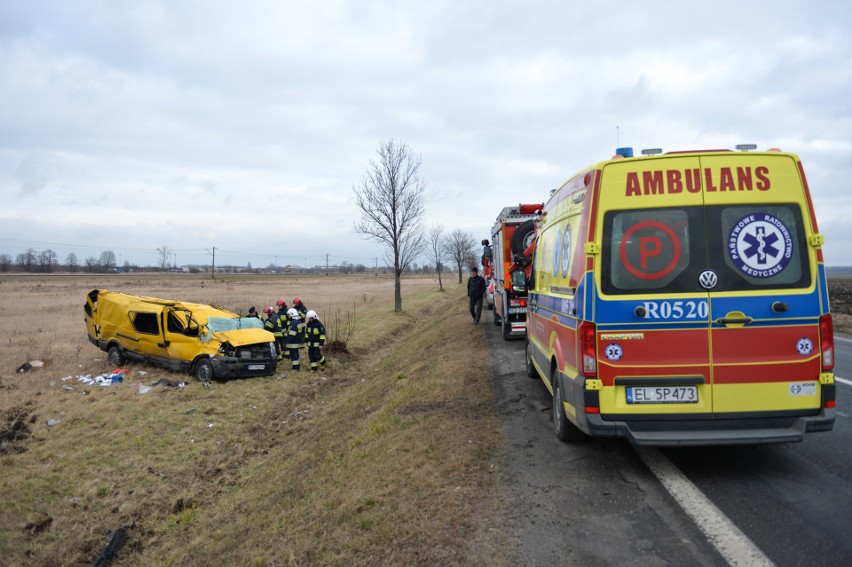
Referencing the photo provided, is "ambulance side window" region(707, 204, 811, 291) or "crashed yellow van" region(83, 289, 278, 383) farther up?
"ambulance side window" region(707, 204, 811, 291)

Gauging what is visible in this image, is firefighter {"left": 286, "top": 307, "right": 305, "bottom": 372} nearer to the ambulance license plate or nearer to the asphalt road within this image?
the asphalt road

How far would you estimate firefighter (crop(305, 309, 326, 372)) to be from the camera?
48.8ft

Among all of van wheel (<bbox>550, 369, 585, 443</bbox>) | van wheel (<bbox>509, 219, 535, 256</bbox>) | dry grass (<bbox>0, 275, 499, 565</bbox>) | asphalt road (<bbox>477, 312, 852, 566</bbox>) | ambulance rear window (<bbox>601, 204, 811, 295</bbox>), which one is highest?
van wheel (<bbox>509, 219, 535, 256</bbox>)

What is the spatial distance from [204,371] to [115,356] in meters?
3.59

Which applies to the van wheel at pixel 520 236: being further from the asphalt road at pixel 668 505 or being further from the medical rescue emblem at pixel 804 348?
the medical rescue emblem at pixel 804 348

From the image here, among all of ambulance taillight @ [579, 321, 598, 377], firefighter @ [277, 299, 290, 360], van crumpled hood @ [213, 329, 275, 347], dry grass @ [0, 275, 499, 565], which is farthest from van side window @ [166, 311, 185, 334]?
ambulance taillight @ [579, 321, 598, 377]

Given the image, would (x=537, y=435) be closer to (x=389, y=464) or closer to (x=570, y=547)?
(x=389, y=464)

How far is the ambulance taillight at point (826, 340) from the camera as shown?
456cm

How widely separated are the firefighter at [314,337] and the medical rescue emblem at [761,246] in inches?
451

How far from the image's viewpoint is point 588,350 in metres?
4.73

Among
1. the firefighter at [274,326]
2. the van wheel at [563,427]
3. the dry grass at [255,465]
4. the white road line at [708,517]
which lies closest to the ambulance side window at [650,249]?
the van wheel at [563,427]

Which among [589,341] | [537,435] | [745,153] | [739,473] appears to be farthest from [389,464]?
[745,153]

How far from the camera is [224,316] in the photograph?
593 inches

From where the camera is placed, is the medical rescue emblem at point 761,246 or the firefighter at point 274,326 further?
the firefighter at point 274,326
